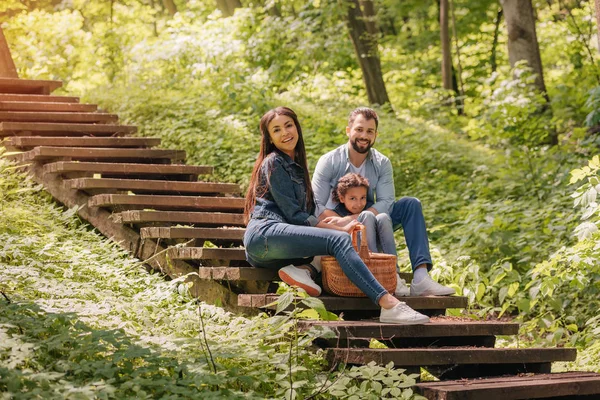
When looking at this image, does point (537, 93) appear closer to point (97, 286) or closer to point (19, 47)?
point (97, 286)

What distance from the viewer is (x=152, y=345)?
15.2 feet

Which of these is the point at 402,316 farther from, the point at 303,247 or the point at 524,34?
the point at 524,34

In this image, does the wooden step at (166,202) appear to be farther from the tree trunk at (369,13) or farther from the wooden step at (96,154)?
the tree trunk at (369,13)

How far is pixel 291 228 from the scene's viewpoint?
553 centimetres

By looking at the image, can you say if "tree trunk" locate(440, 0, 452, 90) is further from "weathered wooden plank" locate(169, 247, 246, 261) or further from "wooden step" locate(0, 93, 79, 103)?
"weathered wooden plank" locate(169, 247, 246, 261)

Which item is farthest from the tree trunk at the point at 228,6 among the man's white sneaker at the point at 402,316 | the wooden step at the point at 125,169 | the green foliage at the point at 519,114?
the man's white sneaker at the point at 402,316

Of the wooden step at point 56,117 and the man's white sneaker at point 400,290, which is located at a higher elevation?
the wooden step at point 56,117

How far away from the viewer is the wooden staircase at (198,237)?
5.00 meters

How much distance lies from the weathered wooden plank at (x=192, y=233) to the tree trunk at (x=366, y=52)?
29.0ft

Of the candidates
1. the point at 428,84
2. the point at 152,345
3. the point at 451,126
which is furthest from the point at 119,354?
the point at 428,84

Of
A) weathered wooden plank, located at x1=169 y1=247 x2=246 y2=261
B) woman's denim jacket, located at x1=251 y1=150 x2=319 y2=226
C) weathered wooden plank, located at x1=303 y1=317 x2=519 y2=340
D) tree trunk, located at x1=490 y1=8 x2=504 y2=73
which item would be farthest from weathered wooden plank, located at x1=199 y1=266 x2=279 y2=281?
tree trunk, located at x1=490 y1=8 x2=504 y2=73

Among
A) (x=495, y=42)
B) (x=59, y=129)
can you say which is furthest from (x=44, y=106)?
(x=495, y=42)

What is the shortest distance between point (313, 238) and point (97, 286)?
183 centimetres

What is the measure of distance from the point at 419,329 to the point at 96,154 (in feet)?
15.0
